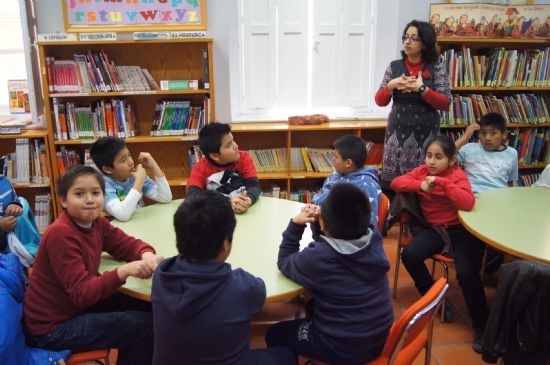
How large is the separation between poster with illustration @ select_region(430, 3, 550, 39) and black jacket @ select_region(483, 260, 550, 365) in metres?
2.95

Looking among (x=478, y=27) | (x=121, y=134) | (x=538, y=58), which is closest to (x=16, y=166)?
(x=121, y=134)

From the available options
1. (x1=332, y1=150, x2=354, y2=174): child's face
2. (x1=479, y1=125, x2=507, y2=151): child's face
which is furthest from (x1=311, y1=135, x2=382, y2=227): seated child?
(x1=479, y1=125, x2=507, y2=151): child's face

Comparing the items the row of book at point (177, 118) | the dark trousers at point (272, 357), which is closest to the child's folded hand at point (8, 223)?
the dark trousers at point (272, 357)

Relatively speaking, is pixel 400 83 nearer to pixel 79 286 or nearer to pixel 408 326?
pixel 408 326

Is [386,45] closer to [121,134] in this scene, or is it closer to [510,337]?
[121,134]

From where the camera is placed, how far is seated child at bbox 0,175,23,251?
231 cm

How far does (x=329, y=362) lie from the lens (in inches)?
63.6

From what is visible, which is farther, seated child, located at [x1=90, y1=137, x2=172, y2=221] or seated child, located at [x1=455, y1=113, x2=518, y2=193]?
seated child, located at [x1=455, y1=113, x2=518, y2=193]

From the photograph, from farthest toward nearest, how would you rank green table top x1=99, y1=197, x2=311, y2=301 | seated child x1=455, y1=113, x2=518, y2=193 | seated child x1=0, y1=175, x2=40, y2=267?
seated child x1=455, y1=113, x2=518, y2=193 → seated child x1=0, y1=175, x2=40, y2=267 → green table top x1=99, y1=197, x2=311, y2=301

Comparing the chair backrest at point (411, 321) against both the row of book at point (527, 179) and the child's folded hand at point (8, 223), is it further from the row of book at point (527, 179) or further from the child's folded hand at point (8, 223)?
the row of book at point (527, 179)

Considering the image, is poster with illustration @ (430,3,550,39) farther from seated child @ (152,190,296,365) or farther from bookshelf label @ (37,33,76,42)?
seated child @ (152,190,296,365)

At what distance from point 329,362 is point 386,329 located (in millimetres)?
235

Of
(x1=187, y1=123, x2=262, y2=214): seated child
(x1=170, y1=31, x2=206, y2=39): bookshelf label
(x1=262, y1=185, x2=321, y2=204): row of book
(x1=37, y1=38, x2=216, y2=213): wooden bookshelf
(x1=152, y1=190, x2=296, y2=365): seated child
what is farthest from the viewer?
(x1=262, y1=185, x2=321, y2=204): row of book

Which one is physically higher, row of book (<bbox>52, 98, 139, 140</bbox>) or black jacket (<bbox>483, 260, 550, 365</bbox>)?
row of book (<bbox>52, 98, 139, 140</bbox>)
